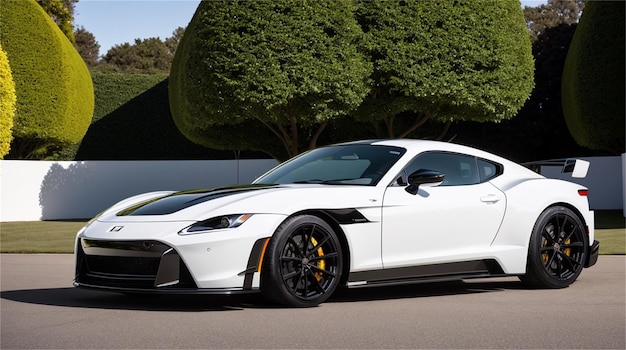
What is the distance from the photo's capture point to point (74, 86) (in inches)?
1195

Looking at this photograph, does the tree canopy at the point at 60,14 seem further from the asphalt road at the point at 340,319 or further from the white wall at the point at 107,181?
the asphalt road at the point at 340,319

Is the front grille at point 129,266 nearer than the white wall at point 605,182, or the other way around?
the front grille at point 129,266

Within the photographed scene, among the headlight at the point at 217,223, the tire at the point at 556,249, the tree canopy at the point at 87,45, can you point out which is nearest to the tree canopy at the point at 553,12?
the tree canopy at the point at 87,45

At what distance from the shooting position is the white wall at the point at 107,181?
95.4 feet

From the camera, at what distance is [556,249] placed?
8539mm

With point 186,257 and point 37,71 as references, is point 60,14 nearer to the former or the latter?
point 37,71

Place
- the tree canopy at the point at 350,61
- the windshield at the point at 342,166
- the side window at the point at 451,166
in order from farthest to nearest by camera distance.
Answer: the tree canopy at the point at 350,61
the side window at the point at 451,166
the windshield at the point at 342,166

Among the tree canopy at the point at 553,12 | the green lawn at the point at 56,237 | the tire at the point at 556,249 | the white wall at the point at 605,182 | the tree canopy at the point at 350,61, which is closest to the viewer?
the tire at the point at 556,249

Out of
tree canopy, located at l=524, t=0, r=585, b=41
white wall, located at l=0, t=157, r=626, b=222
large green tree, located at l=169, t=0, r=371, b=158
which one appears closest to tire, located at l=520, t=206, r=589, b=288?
large green tree, located at l=169, t=0, r=371, b=158

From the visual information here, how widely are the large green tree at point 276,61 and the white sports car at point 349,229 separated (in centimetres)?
1497

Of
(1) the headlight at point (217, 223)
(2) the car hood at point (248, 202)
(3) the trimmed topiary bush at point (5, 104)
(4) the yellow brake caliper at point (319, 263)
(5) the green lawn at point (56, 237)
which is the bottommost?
(5) the green lawn at point (56, 237)

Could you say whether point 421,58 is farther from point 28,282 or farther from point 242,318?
point 242,318

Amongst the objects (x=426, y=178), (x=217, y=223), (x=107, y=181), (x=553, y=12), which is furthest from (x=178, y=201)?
(x=553, y=12)

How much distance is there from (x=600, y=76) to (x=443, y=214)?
21.7m
